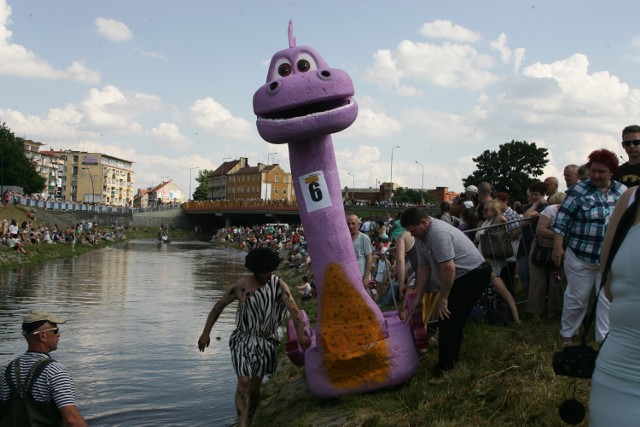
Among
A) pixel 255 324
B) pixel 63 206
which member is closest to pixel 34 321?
pixel 255 324

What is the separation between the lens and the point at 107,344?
10.7 metres

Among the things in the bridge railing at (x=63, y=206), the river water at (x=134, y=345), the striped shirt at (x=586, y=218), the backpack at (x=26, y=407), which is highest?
the bridge railing at (x=63, y=206)

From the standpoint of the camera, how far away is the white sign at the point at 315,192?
6.04 metres

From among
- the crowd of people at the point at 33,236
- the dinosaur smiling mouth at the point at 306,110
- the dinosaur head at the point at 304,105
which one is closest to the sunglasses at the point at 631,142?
the dinosaur head at the point at 304,105

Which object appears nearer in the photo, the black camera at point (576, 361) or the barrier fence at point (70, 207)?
the black camera at point (576, 361)

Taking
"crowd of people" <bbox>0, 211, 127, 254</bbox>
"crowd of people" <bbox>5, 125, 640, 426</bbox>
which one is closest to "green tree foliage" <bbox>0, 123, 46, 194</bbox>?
"crowd of people" <bbox>0, 211, 127, 254</bbox>

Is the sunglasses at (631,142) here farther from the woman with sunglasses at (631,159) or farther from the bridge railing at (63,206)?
the bridge railing at (63,206)

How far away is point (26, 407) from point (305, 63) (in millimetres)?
3852

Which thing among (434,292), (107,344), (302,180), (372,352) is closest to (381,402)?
(372,352)

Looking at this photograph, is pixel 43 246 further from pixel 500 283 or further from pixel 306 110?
pixel 306 110

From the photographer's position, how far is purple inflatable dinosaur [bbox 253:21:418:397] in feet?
18.8

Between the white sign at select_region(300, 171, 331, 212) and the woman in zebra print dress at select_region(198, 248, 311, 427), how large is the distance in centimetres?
73

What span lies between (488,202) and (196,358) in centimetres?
521

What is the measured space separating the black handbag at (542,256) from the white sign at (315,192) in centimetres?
247
